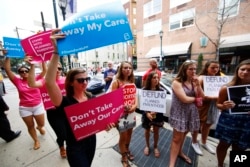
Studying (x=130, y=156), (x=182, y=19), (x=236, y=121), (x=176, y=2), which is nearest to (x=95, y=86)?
(x=130, y=156)

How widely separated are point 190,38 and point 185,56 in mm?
2007

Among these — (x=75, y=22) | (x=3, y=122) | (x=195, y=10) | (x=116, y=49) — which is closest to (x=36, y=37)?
(x=75, y=22)

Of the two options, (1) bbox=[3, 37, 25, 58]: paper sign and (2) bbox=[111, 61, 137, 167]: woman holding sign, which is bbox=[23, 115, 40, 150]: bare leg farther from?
(2) bbox=[111, 61, 137, 167]: woman holding sign

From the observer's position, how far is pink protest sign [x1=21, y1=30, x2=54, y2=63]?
5.26 feet

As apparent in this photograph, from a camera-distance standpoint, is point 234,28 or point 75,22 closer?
point 75,22

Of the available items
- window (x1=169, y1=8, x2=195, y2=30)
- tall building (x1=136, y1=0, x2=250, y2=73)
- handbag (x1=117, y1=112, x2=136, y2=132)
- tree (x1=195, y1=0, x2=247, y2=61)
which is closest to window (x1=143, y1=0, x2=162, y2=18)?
tall building (x1=136, y1=0, x2=250, y2=73)

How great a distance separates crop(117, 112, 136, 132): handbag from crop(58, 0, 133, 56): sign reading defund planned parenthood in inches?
48.9

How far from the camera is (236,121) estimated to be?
76.6 inches

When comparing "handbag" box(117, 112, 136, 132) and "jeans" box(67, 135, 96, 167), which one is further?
"handbag" box(117, 112, 136, 132)

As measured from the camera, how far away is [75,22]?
1.39m

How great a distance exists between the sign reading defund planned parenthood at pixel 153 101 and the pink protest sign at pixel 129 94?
25cm

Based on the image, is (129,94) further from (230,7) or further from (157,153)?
(230,7)

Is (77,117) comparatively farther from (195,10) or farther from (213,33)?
(195,10)

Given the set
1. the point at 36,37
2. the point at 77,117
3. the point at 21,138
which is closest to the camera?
the point at 77,117
